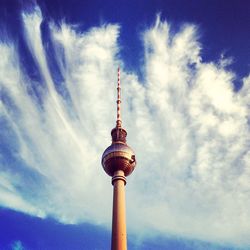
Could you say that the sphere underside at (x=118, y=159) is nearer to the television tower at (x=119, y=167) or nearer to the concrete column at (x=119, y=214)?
→ the television tower at (x=119, y=167)

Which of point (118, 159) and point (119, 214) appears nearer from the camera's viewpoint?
point (119, 214)

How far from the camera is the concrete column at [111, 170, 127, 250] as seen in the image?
164ft

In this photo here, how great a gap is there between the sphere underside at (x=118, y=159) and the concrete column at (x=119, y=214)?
1251 mm

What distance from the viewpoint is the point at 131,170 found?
6216 cm

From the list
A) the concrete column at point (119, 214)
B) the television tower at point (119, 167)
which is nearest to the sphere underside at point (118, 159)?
the television tower at point (119, 167)

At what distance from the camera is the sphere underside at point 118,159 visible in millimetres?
60188

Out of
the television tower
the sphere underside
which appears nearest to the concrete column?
the television tower

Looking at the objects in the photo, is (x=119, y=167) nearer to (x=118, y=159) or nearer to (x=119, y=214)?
(x=118, y=159)

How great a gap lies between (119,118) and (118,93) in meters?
6.84

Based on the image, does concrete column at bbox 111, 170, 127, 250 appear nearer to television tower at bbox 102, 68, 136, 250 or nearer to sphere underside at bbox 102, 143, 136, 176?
television tower at bbox 102, 68, 136, 250

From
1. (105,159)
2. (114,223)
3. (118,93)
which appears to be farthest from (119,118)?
(114,223)

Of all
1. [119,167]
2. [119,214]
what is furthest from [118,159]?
[119,214]

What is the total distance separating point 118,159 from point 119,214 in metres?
10.6

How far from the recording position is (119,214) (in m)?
53.9
